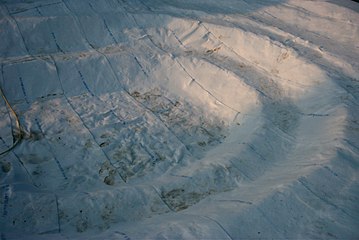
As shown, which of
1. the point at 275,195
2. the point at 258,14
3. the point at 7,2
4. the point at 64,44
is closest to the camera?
the point at 275,195

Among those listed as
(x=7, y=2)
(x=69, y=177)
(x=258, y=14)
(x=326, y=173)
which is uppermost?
(x=258, y=14)

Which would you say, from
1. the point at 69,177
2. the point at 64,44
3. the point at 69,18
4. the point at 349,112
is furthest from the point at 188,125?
the point at 69,18

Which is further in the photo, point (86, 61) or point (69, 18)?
point (69, 18)

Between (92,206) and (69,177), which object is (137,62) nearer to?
(69,177)

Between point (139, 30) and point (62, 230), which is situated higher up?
point (139, 30)

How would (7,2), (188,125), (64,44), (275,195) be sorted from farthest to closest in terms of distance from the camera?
(7,2) → (64,44) → (188,125) → (275,195)

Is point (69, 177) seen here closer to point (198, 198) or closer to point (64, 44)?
point (198, 198)
